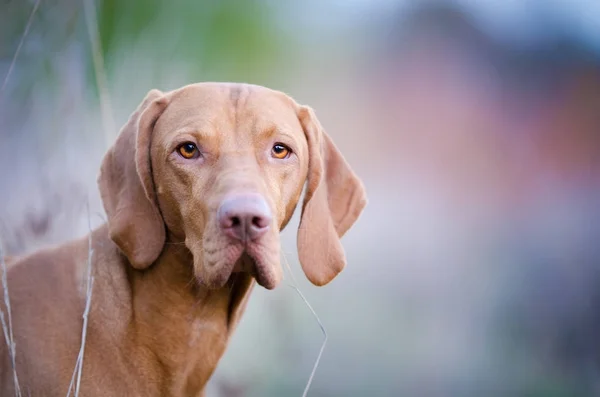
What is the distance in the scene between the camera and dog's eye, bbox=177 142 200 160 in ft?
10.9

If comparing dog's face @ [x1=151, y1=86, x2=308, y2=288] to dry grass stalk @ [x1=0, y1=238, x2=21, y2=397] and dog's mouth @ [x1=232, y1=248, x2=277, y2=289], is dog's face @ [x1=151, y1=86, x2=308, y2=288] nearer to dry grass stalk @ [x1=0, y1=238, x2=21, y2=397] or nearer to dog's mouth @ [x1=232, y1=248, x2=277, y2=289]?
dog's mouth @ [x1=232, y1=248, x2=277, y2=289]

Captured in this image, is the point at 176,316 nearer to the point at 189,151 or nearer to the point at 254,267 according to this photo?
the point at 254,267

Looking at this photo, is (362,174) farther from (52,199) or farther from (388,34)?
(52,199)

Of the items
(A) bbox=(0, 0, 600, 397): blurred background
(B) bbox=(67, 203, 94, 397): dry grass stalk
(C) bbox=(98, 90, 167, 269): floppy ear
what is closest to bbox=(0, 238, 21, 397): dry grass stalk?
(B) bbox=(67, 203, 94, 397): dry grass stalk

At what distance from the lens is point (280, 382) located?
6.07 metres

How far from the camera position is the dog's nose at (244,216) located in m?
2.95

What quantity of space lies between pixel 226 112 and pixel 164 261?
67 cm

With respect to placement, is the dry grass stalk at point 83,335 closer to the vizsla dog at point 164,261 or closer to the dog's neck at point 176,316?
the vizsla dog at point 164,261

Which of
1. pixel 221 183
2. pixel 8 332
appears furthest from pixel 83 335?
pixel 221 183

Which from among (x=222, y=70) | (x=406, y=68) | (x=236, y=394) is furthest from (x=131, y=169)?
(x=406, y=68)

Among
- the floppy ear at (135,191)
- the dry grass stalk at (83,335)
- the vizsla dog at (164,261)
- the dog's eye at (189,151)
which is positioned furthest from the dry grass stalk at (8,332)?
the dog's eye at (189,151)

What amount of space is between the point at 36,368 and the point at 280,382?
3022 mm

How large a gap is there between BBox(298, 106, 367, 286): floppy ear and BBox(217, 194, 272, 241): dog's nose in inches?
23.0

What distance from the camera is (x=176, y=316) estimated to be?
11.2ft
